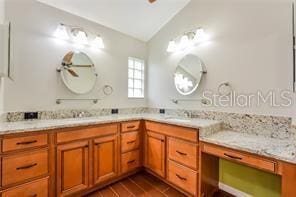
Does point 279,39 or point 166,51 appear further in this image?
point 166,51

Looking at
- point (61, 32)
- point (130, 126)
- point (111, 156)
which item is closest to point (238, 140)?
point (130, 126)

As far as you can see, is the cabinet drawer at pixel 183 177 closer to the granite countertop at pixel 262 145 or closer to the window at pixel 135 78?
the granite countertop at pixel 262 145

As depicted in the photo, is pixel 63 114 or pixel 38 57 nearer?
pixel 38 57

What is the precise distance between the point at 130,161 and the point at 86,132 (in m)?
0.83

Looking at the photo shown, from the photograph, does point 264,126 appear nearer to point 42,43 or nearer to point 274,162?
point 274,162

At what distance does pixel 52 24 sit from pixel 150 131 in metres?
1.99

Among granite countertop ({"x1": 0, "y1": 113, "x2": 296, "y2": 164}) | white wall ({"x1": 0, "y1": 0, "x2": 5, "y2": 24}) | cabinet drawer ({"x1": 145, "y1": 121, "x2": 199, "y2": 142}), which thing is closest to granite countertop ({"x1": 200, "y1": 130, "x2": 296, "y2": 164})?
granite countertop ({"x1": 0, "y1": 113, "x2": 296, "y2": 164})

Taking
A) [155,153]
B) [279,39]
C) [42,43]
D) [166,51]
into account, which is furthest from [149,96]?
[279,39]

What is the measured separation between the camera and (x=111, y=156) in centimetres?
214

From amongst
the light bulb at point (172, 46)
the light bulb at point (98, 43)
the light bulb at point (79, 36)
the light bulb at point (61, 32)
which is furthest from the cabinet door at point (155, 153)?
the light bulb at point (61, 32)

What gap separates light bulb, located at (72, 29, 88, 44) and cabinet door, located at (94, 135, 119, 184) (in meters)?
1.46

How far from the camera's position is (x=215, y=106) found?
221 cm

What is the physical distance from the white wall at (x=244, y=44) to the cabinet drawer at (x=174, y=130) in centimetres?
62

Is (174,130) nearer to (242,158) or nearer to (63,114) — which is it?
(242,158)
